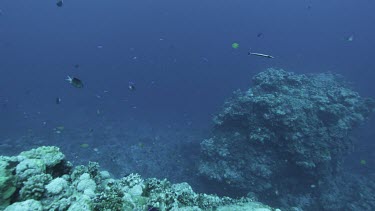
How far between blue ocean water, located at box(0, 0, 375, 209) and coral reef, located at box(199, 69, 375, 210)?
2.26 metres

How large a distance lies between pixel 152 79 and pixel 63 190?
68.4 meters

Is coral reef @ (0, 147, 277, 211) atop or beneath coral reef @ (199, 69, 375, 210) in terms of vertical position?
atop

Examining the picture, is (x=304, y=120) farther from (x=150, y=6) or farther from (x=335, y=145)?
(x=150, y=6)

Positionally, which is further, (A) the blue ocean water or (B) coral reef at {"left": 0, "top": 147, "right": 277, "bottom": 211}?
(A) the blue ocean water

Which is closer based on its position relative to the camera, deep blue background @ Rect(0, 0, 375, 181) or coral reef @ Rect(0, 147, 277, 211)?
coral reef @ Rect(0, 147, 277, 211)

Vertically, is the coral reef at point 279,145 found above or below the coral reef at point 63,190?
below

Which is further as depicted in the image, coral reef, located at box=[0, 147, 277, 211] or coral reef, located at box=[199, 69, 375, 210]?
coral reef, located at box=[199, 69, 375, 210]

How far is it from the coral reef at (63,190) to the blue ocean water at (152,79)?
35.4 ft

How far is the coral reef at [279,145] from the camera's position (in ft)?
46.9

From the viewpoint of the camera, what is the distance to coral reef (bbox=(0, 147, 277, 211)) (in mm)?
3965

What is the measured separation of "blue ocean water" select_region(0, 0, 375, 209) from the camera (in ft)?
74.1

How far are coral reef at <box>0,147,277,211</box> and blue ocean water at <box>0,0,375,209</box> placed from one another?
35.4 ft

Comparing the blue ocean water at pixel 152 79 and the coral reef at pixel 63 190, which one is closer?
the coral reef at pixel 63 190

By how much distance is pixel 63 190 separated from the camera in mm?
4434
